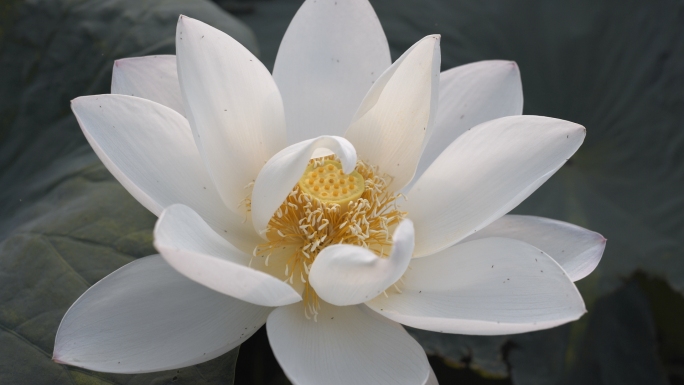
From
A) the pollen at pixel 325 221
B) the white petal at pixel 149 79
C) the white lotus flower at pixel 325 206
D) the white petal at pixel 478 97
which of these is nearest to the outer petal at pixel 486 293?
the white lotus flower at pixel 325 206

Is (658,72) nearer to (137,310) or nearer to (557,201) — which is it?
(557,201)

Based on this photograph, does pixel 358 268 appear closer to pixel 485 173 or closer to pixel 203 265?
pixel 203 265

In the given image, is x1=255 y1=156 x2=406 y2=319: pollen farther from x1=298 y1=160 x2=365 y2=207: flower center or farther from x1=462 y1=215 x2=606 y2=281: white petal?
x1=462 y1=215 x2=606 y2=281: white petal

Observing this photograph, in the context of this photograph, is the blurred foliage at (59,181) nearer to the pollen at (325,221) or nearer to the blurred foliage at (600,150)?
the pollen at (325,221)

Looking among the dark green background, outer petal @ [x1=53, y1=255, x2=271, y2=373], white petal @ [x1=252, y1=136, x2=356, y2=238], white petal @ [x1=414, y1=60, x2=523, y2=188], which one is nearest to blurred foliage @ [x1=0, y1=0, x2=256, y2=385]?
the dark green background

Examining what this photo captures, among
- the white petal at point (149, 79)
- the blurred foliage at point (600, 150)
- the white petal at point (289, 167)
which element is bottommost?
the blurred foliage at point (600, 150)
